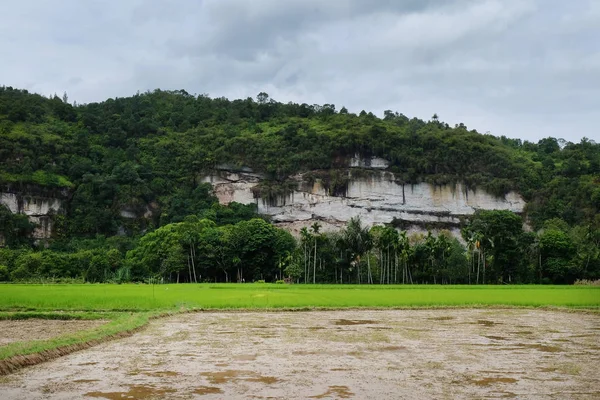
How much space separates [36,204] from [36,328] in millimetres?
79964

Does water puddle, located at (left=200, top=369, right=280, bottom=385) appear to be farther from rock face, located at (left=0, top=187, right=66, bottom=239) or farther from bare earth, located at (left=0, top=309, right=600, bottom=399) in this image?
rock face, located at (left=0, top=187, right=66, bottom=239)

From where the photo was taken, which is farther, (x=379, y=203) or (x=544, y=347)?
(x=379, y=203)

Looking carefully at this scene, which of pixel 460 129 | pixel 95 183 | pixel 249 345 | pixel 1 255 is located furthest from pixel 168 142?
pixel 249 345

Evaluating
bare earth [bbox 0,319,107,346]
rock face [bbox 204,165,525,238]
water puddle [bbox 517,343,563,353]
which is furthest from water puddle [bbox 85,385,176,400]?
rock face [bbox 204,165,525,238]

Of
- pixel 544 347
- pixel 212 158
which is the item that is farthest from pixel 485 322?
pixel 212 158

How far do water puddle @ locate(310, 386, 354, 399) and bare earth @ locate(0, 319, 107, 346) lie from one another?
8.94 m

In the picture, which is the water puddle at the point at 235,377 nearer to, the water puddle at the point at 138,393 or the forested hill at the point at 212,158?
the water puddle at the point at 138,393

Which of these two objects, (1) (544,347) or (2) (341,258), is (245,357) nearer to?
(1) (544,347)

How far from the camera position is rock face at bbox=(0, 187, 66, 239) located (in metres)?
87.2

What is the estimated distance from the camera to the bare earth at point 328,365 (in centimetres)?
796

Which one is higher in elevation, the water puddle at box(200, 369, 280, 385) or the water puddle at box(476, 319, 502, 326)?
the water puddle at box(200, 369, 280, 385)

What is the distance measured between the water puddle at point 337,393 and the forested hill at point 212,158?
8307 cm

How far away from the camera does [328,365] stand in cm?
1006

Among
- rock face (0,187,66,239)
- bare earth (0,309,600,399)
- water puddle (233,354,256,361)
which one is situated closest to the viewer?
bare earth (0,309,600,399)
